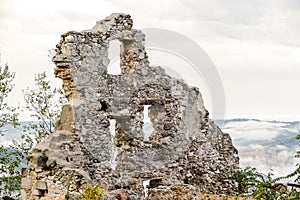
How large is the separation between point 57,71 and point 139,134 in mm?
2769

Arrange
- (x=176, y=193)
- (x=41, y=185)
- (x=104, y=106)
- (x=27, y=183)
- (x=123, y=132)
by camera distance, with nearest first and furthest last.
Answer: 1. (x=176, y=193)
2. (x=41, y=185)
3. (x=27, y=183)
4. (x=104, y=106)
5. (x=123, y=132)

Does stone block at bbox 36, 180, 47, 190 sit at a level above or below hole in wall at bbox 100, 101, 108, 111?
below

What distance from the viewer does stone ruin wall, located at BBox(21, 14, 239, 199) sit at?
1894 centimetres

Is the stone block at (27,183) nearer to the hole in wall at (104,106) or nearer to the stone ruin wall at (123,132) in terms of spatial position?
the stone ruin wall at (123,132)

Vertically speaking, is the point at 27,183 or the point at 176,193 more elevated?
the point at 27,183

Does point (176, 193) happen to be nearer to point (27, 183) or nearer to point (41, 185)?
point (41, 185)

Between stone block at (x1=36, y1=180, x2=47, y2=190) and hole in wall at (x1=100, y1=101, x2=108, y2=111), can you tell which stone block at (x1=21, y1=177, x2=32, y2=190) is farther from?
hole in wall at (x1=100, y1=101, x2=108, y2=111)

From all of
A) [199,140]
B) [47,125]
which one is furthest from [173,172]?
[47,125]

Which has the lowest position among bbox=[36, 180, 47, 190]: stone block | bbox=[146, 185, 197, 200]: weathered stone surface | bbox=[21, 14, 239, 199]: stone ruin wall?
bbox=[146, 185, 197, 200]: weathered stone surface

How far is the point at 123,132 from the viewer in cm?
2039

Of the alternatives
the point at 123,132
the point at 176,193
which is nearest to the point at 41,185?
the point at 123,132

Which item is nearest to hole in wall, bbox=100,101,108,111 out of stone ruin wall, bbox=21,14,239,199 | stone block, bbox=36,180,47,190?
stone ruin wall, bbox=21,14,239,199

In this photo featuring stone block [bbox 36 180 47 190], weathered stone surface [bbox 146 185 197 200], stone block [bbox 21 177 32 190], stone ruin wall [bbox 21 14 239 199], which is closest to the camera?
weathered stone surface [bbox 146 185 197 200]

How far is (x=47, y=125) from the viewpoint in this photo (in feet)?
87.8
